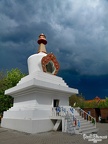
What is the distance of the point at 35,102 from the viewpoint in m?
13.6

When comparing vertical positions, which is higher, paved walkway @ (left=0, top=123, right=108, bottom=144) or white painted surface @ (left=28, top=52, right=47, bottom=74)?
white painted surface @ (left=28, top=52, right=47, bottom=74)

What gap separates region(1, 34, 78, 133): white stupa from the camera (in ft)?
41.4

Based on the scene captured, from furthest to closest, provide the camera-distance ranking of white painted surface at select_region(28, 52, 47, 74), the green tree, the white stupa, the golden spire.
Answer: the green tree, the golden spire, white painted surface at select_region(28, 52, 47, 74), the white stupa

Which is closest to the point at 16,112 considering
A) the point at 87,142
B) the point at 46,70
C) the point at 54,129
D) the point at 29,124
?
the point at 29,124

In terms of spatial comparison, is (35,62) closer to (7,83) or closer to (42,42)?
(42,42)

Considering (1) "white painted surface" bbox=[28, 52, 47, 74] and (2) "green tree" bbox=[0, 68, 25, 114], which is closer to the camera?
(1) "white painted surface" bbox=[28, 52, 47, 74]

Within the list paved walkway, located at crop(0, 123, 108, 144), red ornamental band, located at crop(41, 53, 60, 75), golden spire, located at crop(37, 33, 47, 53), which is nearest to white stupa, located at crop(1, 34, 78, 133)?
red ornamental band, located at crop(41, 53, 60, 75)

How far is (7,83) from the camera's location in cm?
2714

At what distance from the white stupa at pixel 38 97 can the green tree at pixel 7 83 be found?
897 centimetres

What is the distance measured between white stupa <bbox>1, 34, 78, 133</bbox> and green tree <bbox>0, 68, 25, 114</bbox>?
8967 millimetres

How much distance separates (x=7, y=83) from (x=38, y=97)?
1489 cm

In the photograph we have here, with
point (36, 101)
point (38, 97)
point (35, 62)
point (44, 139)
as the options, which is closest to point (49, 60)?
point (35, 62)

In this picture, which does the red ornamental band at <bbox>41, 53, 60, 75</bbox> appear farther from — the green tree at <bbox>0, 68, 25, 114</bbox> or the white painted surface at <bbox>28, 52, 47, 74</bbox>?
the green tree at <bbox>0, 68, 25, 114</bbox>

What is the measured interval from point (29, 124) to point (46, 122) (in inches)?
66.8
